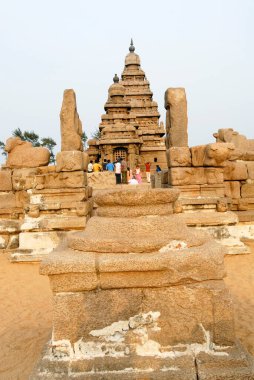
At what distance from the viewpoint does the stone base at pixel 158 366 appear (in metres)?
2.23

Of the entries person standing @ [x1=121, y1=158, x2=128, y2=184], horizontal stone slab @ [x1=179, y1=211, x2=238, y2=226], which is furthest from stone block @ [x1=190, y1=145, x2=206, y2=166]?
person standing @ [x1=121, y1=158, x2=128, y2=184]

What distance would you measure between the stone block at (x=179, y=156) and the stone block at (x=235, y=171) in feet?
4.51

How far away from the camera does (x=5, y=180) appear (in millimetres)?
8242

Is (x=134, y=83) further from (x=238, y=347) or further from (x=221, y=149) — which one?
(x=238, y=347)

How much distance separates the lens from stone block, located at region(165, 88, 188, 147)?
7.73 meters

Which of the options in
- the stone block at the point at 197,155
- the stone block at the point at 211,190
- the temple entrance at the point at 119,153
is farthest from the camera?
the temple entrance at the point at 119,153

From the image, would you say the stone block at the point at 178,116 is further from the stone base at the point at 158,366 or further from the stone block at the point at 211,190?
the stone base at the point at 158,366

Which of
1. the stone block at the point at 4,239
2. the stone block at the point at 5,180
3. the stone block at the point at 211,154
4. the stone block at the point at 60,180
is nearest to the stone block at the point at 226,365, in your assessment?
the stone block at the point at 211,154

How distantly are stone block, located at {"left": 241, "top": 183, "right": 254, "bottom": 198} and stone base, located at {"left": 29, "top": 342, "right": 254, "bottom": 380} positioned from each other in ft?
21.2

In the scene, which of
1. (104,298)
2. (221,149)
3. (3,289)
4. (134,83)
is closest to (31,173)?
(3,289)

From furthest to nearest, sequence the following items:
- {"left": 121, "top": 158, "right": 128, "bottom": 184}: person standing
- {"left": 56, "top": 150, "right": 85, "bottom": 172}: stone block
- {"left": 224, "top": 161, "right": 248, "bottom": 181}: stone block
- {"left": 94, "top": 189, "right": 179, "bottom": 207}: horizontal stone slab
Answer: {"left": 121, "top": 158, "right": 128, "bottom": 184}: person standing → {"left": 224, "top": 161, "right": 248, "bottom": 181}: stone block → {"left": 56, "top": 150, "right": 85, "bottom": 172}: stone block → {"left": 94, "top": 189, "right": 179, "bottom": 207}: horizontal stone slab

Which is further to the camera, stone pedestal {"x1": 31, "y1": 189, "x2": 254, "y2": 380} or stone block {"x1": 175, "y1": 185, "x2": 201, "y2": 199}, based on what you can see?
stone block {"x1": 175, "y1": 185, "x2": 201, "y2": 199}

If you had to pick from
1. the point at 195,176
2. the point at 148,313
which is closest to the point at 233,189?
the point at 195,176

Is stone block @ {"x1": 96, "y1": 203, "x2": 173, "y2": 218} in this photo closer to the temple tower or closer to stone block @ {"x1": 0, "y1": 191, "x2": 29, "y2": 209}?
stone block @ {"x1": 0, "y1": 191, "x2": 29, "y2": 209}
